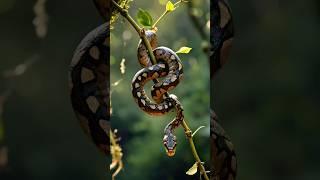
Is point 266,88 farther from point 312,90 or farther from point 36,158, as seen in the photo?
point 36,158

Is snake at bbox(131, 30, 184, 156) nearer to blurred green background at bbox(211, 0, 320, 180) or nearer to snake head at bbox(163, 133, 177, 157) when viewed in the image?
snake head at bbox(163, 133, 177, 157)

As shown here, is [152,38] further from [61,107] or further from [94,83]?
[61,107]

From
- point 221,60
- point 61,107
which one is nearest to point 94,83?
point 61,107

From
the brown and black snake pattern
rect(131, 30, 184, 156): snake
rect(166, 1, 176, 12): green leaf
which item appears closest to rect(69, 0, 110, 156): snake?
rect(131, 30, 184, 156): snake

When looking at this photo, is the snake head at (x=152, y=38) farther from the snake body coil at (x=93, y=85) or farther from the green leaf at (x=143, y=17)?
the snake body coil at (x=93, y=85)

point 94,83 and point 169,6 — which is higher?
point 169,6

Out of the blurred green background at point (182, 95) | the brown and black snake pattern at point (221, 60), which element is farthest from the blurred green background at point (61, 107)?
the brown and black snake pattern at point (221, 60)

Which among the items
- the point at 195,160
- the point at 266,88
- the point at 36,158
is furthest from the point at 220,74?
the point at 36,158
